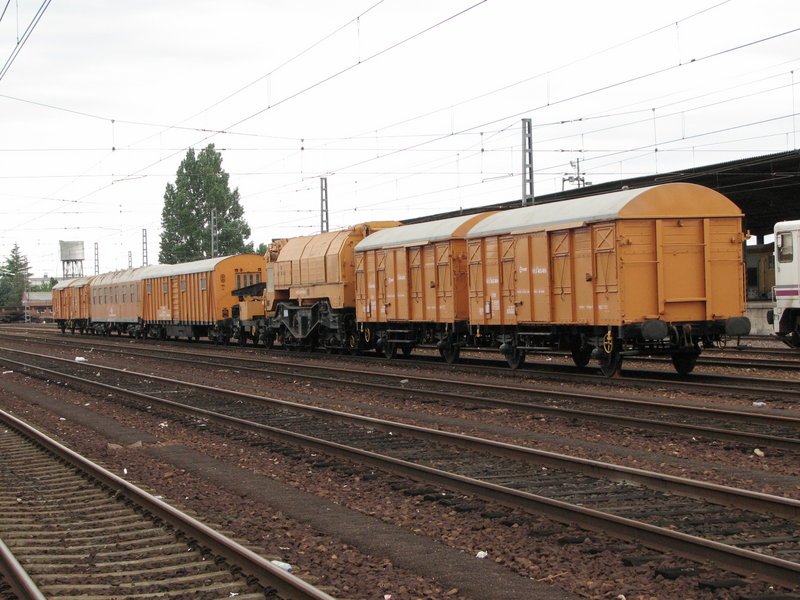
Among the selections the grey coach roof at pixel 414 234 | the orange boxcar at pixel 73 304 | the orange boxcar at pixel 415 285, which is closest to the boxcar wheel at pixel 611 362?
the orange boxcar at pixel 415 285

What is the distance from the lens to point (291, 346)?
30.3 meters

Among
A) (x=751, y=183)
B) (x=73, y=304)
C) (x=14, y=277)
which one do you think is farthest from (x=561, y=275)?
(x=14, y=277)

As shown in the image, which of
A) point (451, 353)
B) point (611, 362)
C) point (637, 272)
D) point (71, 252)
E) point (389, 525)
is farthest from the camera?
point (71, 252)

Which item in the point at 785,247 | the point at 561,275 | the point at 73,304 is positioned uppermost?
the point at 785,247

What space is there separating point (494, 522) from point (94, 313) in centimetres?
4921

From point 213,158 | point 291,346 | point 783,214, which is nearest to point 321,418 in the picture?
point 291,346

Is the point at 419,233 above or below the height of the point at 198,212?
below

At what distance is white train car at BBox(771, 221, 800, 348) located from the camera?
68.1 ft

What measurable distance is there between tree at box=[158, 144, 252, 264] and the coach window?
196 ft

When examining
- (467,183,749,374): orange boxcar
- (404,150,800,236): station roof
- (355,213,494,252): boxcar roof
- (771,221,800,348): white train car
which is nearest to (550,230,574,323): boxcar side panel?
(467,183,749,374): orange boxcar

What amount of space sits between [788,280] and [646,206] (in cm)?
724

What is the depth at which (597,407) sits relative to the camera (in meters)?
13.1

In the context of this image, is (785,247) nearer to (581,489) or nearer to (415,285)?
(415,285)

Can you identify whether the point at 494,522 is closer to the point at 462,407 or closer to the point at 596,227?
the point at 462,407
